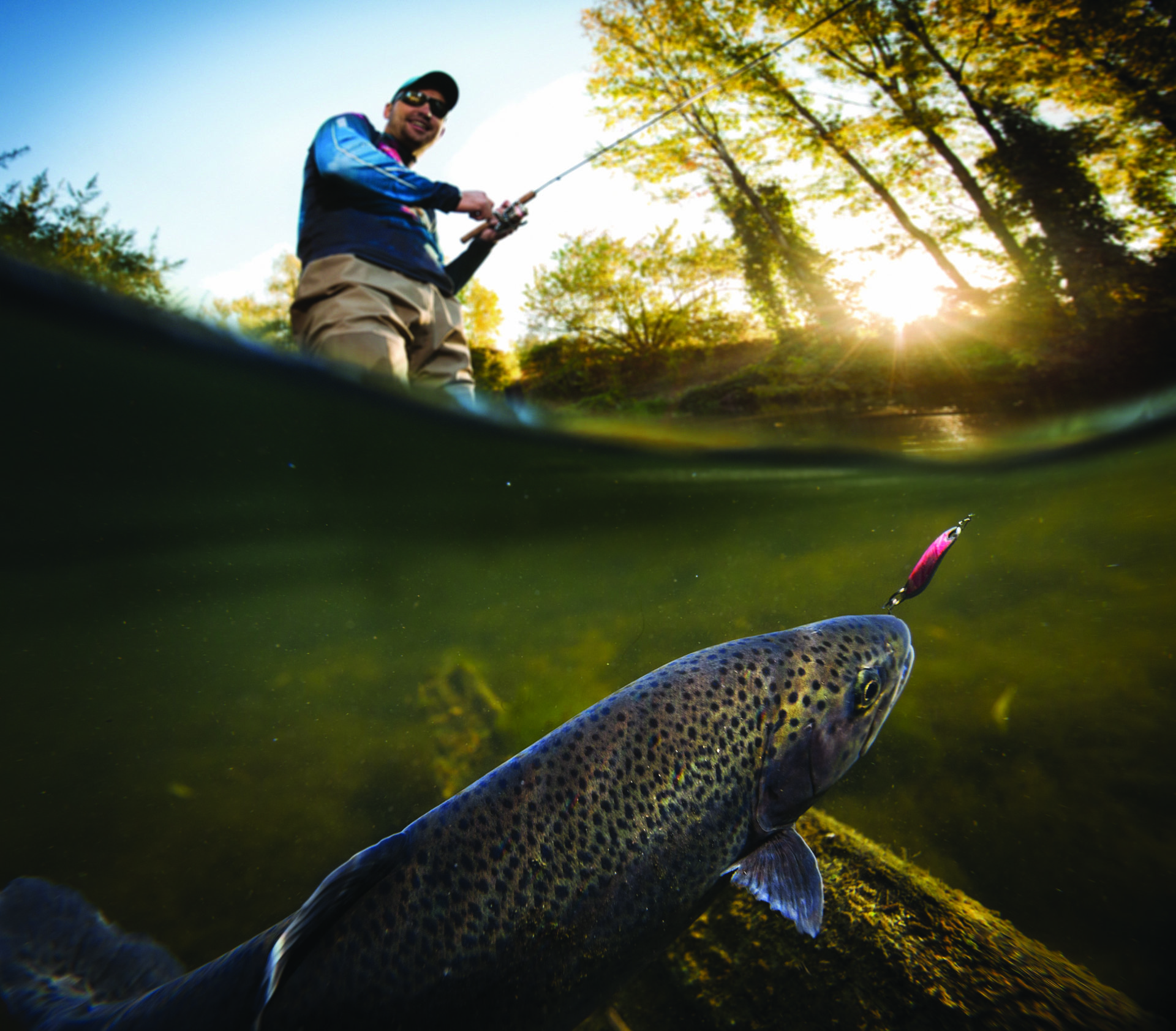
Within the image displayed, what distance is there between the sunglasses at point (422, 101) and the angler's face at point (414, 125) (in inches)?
0.8

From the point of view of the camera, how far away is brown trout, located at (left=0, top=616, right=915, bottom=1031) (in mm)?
969

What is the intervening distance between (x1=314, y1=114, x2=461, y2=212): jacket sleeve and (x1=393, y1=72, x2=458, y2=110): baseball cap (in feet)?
4.43

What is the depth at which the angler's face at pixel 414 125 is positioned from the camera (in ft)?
13.6

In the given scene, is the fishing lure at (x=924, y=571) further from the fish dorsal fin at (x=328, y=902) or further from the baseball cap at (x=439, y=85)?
the baseball cap at (x=439, y=85)

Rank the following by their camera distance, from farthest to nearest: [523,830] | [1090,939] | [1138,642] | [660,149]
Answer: [660,149]
[1138,642]
[1090,939]
[523,830]

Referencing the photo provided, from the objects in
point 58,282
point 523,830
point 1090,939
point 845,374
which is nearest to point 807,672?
point 523,830

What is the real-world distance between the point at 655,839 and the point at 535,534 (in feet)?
15.0

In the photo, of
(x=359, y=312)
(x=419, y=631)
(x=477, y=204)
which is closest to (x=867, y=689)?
(x=419, y=631)

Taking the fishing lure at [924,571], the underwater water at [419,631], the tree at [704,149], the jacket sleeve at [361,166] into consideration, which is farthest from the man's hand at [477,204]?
the tree at [704,149]

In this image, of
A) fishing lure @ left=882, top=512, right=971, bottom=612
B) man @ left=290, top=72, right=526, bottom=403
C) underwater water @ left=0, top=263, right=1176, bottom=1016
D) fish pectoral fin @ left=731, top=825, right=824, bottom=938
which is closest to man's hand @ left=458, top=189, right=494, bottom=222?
man @ left=290, top=72, right=526, bottom=403

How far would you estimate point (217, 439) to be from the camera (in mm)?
3744

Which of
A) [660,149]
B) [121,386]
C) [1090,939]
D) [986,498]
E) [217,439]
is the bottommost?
[1090,939]

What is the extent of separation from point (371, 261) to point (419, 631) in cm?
278

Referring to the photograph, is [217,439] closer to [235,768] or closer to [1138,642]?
[235,768]
